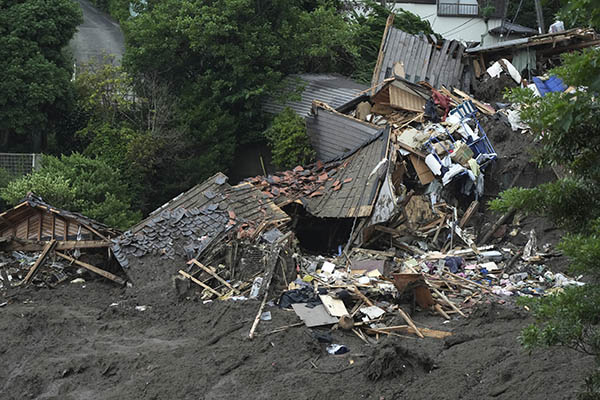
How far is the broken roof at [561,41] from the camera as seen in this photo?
76.4 feet

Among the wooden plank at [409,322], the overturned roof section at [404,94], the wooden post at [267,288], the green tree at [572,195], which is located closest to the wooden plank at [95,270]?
the wooden post at [267,288]

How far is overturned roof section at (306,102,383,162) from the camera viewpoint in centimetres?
2130

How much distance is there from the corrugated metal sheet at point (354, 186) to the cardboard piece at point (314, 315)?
4524 millimetres

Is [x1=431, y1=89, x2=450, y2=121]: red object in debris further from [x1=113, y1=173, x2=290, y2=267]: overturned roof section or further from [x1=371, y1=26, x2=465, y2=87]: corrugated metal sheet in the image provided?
[x1=113, y1=173, x2=290, y2=267]: overturned roof section

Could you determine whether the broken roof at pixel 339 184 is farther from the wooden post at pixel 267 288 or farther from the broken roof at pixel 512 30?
the broken roof at pixel 512 30

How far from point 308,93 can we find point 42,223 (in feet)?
38.1

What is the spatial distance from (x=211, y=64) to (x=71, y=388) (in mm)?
16923

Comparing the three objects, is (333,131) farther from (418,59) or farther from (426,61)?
(426,61)

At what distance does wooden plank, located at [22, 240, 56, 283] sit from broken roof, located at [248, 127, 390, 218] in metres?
5.52

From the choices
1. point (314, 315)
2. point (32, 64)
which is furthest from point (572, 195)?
point (32, 64)

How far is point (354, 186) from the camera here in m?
18.5

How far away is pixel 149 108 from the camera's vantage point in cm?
2550

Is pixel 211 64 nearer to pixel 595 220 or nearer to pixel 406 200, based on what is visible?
pixel 406 200

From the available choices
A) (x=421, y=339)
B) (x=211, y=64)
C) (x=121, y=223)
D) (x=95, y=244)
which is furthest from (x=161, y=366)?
(x=211, y=64)
